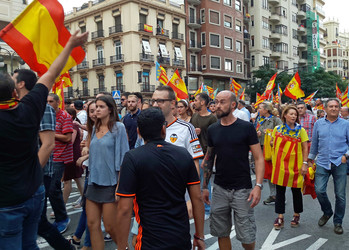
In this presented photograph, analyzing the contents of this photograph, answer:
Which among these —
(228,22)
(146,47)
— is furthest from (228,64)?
(146,47)

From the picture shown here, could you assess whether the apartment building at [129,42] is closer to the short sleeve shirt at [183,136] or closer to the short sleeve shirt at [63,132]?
the short sleeve shirt at [63,132]

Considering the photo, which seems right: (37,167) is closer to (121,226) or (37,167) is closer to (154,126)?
(121,226)

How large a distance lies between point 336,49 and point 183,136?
96.9 m

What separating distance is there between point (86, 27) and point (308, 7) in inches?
1646

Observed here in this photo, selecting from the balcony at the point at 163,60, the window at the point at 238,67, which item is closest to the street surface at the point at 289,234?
the balcony at the point at 163,60

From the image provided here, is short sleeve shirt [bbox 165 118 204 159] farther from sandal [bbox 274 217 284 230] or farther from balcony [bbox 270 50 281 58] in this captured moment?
balcony [bbox 270 50 281 58]

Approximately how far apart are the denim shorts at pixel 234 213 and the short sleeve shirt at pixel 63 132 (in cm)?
248

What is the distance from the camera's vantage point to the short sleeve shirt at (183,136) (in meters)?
3.81

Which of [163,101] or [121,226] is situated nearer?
[121,226]

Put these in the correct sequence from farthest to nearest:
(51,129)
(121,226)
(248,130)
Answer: (248,130) → (51,129) → (121,226)

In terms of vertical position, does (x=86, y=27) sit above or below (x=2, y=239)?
above

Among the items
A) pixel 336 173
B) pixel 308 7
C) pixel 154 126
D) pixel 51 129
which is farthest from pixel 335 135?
pixel 308 7

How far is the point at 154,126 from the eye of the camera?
2502 millimetres

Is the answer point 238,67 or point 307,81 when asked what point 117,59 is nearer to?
point 238,67
